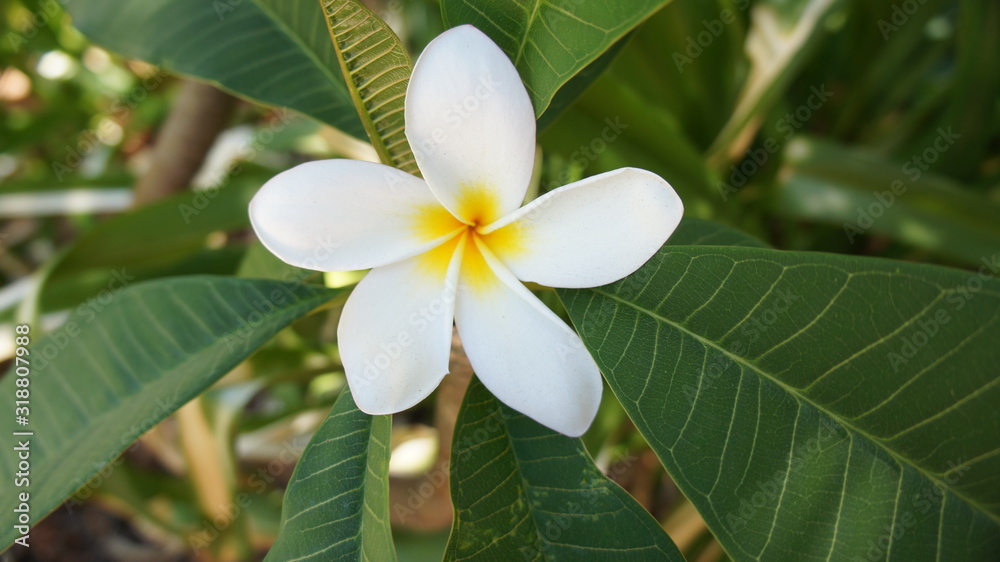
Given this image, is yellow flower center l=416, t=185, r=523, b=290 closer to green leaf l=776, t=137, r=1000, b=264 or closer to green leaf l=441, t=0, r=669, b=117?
green leaf l=441, t=0, r=669, b=117

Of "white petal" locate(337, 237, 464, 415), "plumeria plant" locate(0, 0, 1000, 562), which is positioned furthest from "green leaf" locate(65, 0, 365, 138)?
"white petal" locate(337, 237, 464, 415)

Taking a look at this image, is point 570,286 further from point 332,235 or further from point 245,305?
point 245,305

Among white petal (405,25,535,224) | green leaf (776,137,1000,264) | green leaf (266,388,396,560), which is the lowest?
green leaf (776,137,1000,264)

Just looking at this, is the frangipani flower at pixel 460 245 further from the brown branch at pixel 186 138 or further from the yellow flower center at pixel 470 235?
the brown branch at pixel 186 138

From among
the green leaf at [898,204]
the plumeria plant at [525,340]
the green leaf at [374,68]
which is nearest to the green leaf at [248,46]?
the plumeria plant at [525,340]

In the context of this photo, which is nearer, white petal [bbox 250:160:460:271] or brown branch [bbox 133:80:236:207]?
white petal [bbox 250:160:460:271]

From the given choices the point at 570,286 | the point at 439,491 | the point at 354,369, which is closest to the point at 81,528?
the point at 439,491

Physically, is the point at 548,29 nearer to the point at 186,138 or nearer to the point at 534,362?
the point at 534,362
